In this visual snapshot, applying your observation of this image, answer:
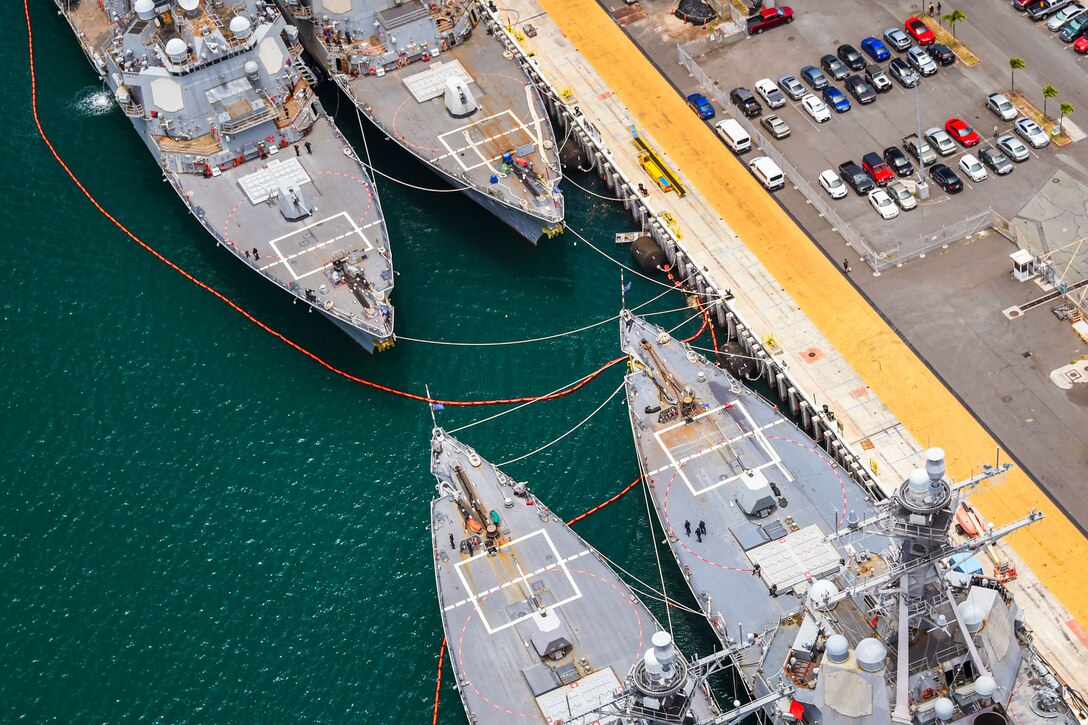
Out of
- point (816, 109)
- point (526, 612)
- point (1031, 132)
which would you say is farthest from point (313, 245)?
point (1031, 132)

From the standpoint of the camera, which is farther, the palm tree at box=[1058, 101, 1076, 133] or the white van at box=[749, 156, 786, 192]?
the white van at box=[749, 156, 786, 192]

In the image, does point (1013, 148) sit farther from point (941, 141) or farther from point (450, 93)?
point (450, 93)

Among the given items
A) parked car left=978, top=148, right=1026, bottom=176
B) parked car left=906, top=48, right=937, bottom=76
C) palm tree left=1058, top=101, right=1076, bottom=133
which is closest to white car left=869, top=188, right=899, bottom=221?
parked car left=978, top=148, right=1026, bottom=176

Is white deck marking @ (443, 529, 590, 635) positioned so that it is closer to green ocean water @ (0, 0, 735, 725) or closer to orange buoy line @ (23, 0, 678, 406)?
green ocean water @ (0, 0, 735, 725)

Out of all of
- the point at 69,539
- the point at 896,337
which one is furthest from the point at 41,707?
the point at 896,337

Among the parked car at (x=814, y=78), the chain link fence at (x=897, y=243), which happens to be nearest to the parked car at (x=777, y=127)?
the chain link fence at (x=897, y=243)

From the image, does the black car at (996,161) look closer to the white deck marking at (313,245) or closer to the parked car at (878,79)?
the parked car at (878,79)
